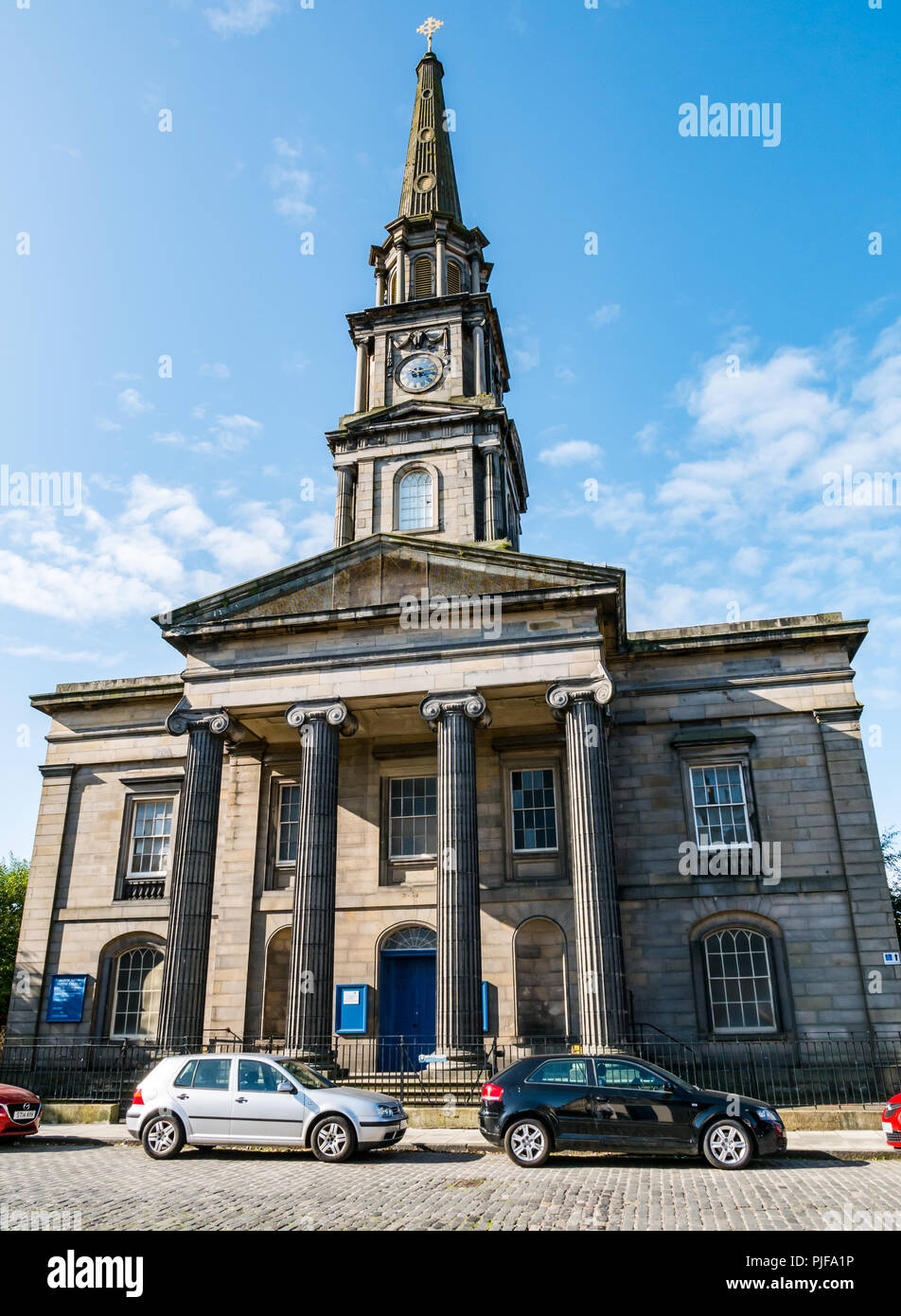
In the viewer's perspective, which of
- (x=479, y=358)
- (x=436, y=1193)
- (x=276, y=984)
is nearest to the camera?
(x=436, y=1193)

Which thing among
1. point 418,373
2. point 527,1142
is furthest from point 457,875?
point 418,373

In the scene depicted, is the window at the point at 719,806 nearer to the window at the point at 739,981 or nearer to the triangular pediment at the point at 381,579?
the window at the point at 739,981

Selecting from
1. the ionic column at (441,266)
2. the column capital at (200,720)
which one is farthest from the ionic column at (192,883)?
the ionic column at (441,266)

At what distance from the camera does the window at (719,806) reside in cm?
2175

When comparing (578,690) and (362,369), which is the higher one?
(362,369)

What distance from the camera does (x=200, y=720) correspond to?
2152 centimetres

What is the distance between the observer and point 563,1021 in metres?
21.1

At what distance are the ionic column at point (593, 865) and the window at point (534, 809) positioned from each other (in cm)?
339

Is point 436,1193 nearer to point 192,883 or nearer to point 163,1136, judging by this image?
point 163,1136

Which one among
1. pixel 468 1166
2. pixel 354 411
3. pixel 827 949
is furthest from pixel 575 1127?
pixel 354 411

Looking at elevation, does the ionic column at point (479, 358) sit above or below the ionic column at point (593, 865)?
above

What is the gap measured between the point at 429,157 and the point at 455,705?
24.9 metres

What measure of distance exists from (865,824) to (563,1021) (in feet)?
27.0
